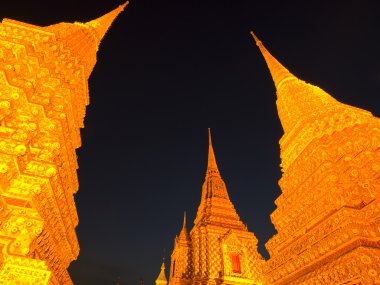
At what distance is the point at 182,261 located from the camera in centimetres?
2566

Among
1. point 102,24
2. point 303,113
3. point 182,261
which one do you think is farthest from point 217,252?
point 102,24

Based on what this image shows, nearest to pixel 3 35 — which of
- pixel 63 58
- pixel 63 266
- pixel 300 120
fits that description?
pixel 63 58

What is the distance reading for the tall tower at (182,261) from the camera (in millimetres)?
23525

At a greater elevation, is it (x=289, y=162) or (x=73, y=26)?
(x=73, y=26)

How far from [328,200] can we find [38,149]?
7244 mm

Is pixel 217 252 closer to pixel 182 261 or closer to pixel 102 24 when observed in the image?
pixel 182 261

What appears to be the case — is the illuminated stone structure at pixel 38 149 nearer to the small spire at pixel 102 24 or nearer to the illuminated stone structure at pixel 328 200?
the small spire at pixel 102 24

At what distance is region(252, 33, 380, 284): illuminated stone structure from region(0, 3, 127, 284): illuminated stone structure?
5.85m

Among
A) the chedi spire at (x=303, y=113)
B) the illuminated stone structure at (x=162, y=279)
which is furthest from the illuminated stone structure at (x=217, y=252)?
the chedi spire at (x=303, y=113)

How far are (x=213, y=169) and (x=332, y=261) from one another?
1271 inches

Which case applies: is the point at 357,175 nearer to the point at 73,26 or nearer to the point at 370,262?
the point at 370,262

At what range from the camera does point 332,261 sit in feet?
19.3

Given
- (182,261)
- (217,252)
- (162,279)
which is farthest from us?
(162,279)

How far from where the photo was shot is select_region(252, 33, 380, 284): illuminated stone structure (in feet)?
18.3
